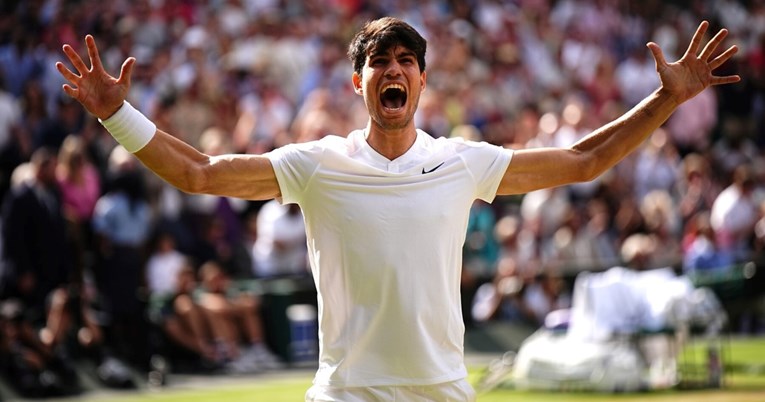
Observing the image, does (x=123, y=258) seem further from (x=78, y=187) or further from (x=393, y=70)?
(x=393, y=70)

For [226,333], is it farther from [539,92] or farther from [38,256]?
[539,92]

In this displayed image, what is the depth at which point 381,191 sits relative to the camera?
5.04m

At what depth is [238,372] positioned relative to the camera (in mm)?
14445

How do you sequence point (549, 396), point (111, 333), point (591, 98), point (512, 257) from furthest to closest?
point (591, 98) < point (512, 257) < point (111, 333) < point (549, 396)

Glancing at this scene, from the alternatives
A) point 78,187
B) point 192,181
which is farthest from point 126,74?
point 78,187

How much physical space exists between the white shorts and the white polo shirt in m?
0.03

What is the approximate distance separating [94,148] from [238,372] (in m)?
2.87

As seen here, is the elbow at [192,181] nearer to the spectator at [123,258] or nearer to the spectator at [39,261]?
the spectator at [39,261]

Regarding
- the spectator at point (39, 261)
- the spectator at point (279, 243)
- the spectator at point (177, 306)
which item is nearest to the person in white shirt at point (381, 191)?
the spectator at point (39, 261)

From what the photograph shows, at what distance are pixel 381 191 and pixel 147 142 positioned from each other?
846 mm

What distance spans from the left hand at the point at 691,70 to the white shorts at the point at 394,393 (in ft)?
4.55

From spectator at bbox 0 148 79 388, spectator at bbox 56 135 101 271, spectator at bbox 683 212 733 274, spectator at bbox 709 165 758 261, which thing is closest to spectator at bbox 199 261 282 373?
spectator at bbox 56 135 101 271

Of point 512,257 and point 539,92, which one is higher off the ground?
point 539,92

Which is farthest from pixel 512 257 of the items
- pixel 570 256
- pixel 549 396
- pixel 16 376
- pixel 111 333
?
pixel 16 376
